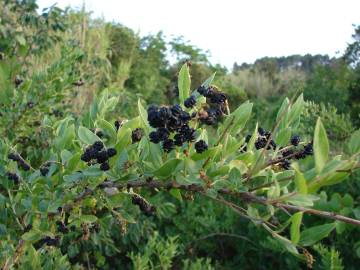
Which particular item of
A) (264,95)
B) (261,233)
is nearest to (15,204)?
(261,233)

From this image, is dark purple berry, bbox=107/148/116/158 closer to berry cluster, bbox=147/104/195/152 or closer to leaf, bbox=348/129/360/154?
berry cluster, bbox=147/104/195/152

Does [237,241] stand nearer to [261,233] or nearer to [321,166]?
[261,233]

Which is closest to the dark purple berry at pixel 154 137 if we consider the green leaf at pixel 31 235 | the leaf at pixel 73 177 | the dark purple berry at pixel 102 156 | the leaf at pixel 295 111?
the dark purple berry at pixel 102 156

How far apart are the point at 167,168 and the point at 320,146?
31cm

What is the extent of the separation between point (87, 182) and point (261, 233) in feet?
7.77

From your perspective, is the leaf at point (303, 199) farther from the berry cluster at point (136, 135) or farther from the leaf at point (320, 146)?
the berry cluster at point (136, 135)

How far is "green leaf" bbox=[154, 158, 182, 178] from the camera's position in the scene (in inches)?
39.4

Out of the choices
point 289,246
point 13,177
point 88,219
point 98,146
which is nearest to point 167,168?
point 98,146

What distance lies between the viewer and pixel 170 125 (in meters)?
1.01

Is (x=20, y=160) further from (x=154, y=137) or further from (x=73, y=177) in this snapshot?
(x=154, y=137)

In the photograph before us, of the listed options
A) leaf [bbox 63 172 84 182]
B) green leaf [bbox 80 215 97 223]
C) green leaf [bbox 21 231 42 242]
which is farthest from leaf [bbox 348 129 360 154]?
green leaf [bbox 21 231 42 242]

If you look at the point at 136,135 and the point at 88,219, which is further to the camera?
the point at 88,219

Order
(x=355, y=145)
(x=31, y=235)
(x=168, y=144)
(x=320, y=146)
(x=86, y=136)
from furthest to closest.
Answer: (x=31, y=235)
(x=86, y=136)
(x=168, y=144)
(x=355, y=145)
(x=320, y=146)

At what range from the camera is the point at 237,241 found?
3619mm
